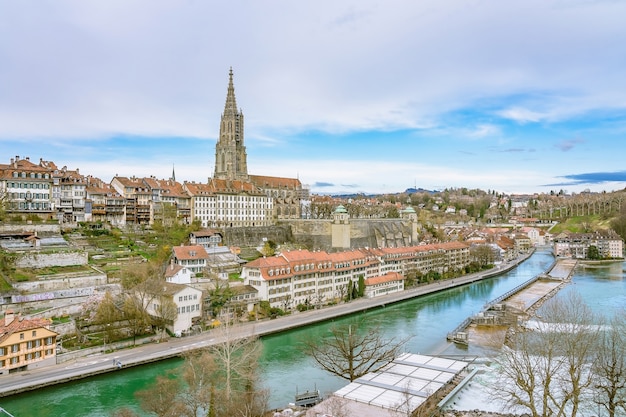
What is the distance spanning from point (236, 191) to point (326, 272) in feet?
63.8

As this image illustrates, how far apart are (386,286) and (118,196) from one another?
2303cm

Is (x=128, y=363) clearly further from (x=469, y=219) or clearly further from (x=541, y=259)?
(x=469, y=219)

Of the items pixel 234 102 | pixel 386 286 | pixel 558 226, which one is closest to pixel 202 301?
pixel 386 286

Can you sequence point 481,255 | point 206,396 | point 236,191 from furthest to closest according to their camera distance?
point 481,255 → point 236,191 → point 206,396

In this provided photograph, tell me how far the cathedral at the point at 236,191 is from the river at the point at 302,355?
20.6 metres

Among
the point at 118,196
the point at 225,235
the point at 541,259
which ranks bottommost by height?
the point at 541,259

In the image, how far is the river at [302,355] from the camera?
1783 centimetres

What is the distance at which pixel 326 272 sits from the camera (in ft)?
113

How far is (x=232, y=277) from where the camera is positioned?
3416 centimetres

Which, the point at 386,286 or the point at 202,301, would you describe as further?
the point at 386,286

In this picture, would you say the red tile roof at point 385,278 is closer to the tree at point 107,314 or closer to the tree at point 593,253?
the tree at point 107,314

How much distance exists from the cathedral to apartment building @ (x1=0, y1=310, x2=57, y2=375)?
2672 centimetres

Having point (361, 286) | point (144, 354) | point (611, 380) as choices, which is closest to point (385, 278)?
point (361, 286)

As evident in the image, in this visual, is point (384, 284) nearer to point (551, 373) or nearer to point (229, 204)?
point (229, 204)
